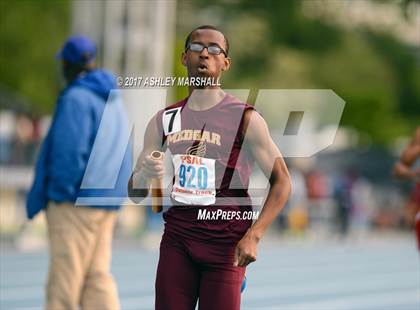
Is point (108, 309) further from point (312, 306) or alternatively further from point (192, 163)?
point (312, 306)

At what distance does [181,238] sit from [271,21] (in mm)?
49199

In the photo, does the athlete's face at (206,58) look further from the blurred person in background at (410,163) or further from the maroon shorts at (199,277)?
A: the blurred person in background at (410,163)

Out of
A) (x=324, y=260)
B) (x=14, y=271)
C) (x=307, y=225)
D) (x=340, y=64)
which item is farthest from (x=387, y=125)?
(x=14, y=271)

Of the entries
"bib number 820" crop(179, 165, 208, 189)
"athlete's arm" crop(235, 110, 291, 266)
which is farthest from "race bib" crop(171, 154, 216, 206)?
"athlete's arm" crop(235, 110, 291, 266)

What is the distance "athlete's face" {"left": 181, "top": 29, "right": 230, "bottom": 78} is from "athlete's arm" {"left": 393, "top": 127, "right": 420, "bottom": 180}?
2907 millimetres

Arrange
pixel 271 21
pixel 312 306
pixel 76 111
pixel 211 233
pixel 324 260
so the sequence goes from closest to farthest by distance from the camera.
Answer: pixel 211 233 < pixel 76 111 < pixel 312 306 < pixel 324 260 < pixel 271 21

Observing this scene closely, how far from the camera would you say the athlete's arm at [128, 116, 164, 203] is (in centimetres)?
516

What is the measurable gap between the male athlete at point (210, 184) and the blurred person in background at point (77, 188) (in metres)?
1.69

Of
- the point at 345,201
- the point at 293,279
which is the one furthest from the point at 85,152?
the point at 345,201

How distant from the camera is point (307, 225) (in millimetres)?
26141

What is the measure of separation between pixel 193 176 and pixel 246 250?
1.50ft

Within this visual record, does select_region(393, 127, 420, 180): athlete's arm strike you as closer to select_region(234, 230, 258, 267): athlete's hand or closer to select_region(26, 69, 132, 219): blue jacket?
select_region(26, 69, 132, 219): blue jacket

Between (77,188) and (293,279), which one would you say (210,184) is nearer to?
(77,188)

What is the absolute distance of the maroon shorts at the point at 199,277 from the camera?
5.07 m
